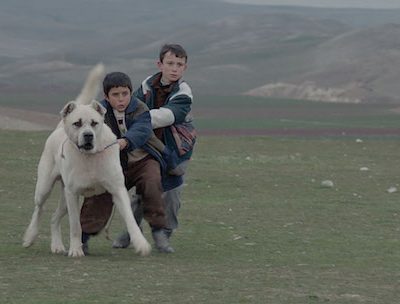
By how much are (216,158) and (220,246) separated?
10226 millimetres

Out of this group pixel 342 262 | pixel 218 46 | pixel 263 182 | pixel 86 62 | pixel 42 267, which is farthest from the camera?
pixel 218 46

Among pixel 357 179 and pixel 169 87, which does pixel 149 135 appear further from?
pixel 357 179

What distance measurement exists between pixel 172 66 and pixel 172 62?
0.10ft

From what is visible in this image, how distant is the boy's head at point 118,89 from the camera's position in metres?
9.78

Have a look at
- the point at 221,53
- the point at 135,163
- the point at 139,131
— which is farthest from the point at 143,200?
the point at 221,53

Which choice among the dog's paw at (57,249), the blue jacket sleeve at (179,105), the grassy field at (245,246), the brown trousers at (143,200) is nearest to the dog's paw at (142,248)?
the grassy field at (245,246)

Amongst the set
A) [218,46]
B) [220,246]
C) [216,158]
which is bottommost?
[218,46]

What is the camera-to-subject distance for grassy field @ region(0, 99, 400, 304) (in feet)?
26.7

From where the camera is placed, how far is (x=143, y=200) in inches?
400

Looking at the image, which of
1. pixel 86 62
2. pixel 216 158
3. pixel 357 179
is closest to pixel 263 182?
pixel 357 179

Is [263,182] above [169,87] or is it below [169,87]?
below

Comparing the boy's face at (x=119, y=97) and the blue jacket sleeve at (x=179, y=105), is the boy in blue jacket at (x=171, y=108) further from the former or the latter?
the boy's face at (x=119, y=97)

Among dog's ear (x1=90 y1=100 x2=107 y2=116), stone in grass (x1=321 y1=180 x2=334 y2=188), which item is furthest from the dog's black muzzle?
stone in grass (x1=321 y1=180 x2=334 y2=188)

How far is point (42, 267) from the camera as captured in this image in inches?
359
